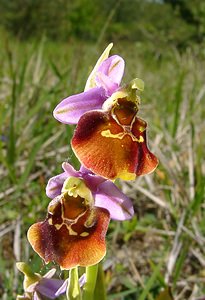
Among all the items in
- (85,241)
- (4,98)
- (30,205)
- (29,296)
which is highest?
(85,241)

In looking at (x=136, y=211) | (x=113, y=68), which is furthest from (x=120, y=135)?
(x=136, y=211)

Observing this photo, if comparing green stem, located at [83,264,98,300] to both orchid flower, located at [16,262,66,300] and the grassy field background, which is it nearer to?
orchid flower, located at [16,262,66,300]

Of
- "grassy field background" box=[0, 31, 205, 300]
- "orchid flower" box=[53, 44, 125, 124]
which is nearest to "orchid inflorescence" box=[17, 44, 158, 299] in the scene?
"orchid flower" box=[53, 44, 125, 124]

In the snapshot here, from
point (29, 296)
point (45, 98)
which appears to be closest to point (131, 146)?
point (29, 296)

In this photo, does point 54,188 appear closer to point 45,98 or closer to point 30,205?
point 30,205

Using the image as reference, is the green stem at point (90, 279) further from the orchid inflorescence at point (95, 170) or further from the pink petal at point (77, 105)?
the pink petal at point (77, 105)

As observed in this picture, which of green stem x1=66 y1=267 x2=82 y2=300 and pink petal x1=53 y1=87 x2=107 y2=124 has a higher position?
pink petal x1=53 y1=87 x2=107 y2=124

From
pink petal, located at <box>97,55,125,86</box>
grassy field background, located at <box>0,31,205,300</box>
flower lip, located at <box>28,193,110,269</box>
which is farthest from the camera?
grassy field background, located at <box>0,31,205,300</box>
